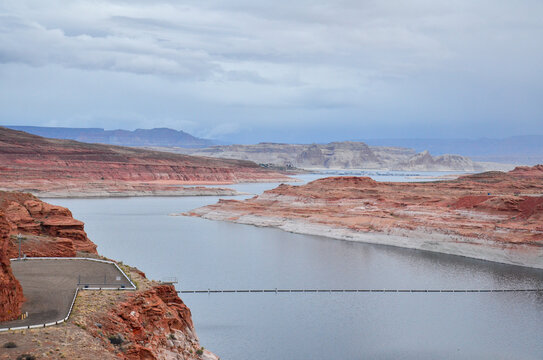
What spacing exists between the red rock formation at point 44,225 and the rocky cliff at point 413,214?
3548cm

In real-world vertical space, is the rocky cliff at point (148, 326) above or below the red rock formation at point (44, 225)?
below

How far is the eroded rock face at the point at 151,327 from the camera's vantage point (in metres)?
16.1

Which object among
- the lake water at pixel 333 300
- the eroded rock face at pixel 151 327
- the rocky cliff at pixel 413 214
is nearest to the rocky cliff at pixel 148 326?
the eroded rock face at pixel 151 327

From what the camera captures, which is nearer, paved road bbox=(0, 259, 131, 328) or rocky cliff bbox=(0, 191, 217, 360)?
rocky cliff bbox=(0, 191, 217, 360)

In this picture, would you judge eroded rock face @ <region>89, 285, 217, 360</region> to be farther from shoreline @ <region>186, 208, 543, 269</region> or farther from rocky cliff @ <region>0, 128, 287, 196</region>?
rocky cliff @ <region>0, 128, 287, 196</region>

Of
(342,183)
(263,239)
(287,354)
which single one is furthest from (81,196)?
(287,354)

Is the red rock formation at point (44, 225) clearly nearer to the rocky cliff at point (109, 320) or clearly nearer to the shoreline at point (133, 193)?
the rocky cliff at point (109, 320)

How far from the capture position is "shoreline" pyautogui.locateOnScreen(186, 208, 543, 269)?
4822 cm

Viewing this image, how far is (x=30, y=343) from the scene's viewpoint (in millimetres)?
13852

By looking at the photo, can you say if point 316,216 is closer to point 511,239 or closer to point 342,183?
point 342,183

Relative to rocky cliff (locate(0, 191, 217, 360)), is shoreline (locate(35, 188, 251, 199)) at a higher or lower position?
lower

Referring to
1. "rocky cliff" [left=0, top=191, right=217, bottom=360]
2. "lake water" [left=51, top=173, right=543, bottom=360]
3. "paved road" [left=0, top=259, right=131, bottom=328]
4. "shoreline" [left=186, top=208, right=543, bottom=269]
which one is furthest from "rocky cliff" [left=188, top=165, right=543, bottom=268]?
"paved road" [left=0, top=259, right=131, bottom=328]

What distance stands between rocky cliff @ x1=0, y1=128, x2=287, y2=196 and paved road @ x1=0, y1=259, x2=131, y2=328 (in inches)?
3421

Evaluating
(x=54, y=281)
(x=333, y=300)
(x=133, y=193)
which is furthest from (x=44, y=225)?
(x=133, y=193)
